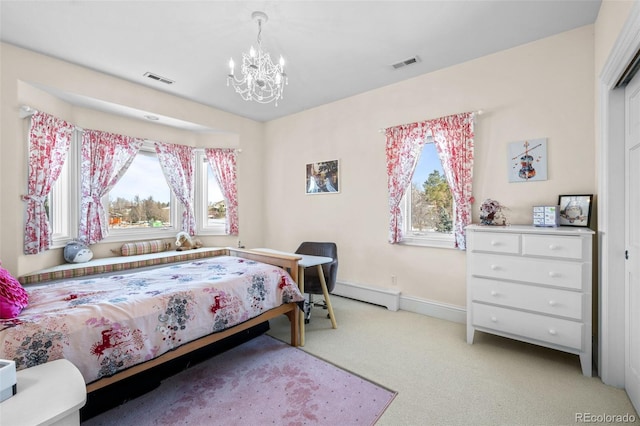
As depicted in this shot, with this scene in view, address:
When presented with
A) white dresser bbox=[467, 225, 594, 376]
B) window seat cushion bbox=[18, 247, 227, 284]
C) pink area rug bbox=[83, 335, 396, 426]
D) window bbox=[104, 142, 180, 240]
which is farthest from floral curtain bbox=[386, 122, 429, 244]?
window bbox=[104, 142, 180, 240]

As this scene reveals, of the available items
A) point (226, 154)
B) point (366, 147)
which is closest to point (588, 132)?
point (366, 147)

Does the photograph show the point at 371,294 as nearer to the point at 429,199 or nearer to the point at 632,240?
the point at 429,199

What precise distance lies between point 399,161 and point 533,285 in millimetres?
1848

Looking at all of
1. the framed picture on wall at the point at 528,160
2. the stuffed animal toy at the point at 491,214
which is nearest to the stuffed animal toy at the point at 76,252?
the stuffed animal toy at the point at 491,214

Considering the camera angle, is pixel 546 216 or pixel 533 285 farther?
pixel 546 216

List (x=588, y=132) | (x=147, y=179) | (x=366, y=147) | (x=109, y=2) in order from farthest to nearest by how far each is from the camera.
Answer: (x=147, y=179) < (x=366, y=147) < (x=588, y=132) < (x=109, y=2)

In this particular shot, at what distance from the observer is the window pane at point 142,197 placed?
3.98 meters

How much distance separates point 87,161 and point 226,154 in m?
1.80

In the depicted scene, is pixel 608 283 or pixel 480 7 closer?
pixel 608 283

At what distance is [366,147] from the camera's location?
3846 mm

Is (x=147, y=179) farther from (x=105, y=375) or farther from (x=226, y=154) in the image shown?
(x=105, y=375)

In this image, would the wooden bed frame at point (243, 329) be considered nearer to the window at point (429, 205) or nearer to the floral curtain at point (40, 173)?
the window at point (429, 205)

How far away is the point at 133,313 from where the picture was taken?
1702mm

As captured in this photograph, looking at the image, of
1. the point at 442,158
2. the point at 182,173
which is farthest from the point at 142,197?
the point at 442,158
